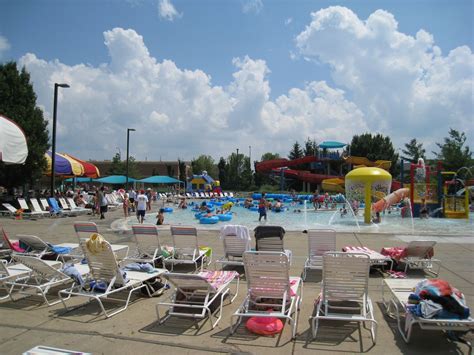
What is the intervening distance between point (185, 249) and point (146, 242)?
37.3 inches

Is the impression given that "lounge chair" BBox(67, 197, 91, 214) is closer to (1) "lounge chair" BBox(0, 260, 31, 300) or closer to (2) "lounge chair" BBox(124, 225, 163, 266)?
(2) "lounge chair" BBox(124, 225, 163, 266)

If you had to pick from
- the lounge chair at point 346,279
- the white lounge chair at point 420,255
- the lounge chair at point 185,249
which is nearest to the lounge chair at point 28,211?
the lounge chair at point 185,249

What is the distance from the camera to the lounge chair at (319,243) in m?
8.62

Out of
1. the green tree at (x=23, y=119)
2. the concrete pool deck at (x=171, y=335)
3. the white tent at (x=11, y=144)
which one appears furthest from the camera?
the green tree at (x=23, y=119)

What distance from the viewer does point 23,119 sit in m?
25.1

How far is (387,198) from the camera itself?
23.1 meters

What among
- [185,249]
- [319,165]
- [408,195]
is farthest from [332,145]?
[185,249]

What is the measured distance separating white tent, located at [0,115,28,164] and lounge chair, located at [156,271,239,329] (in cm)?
364

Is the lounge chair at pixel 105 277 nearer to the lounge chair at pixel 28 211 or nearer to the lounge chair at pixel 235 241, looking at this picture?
the lounge chair at pixel 235 241

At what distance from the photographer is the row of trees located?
82.4 ft

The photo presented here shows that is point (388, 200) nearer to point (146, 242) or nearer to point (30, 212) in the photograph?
point (146, 242)

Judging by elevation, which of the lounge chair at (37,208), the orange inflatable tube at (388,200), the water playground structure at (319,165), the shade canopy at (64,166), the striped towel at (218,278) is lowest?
the striped towel at (218,278)

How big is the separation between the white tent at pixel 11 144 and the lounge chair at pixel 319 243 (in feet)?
19.6

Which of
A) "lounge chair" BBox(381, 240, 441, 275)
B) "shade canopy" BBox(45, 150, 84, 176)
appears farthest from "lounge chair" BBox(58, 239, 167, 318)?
"shade canopy" BBox(45, 150, 84, 176)
